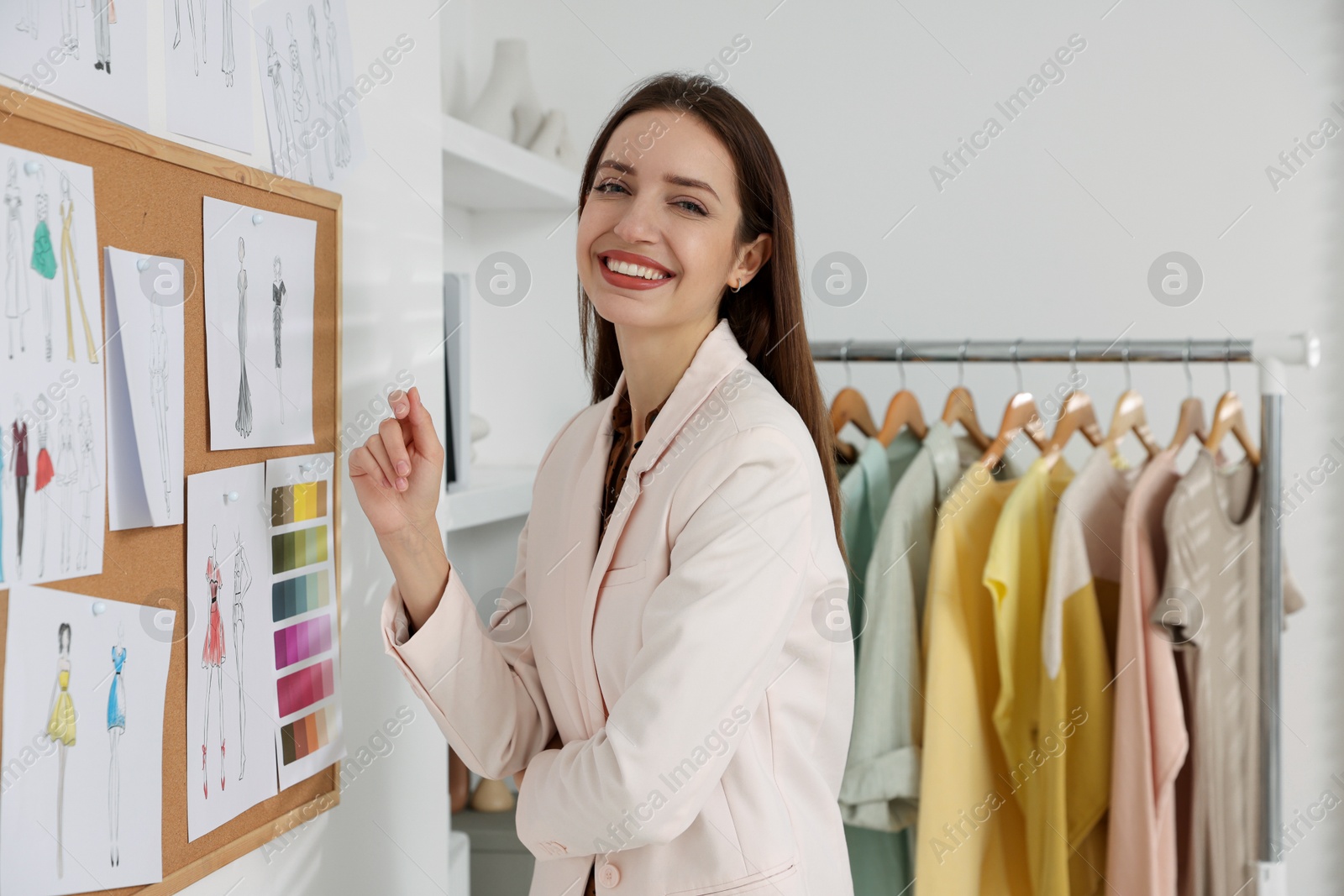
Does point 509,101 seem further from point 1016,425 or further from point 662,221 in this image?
point 1016,425

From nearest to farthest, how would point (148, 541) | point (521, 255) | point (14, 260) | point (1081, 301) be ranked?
point (14, 260), point (148, 541), point (1081, 301), point (521, 255)

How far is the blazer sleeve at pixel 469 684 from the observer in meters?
0.99

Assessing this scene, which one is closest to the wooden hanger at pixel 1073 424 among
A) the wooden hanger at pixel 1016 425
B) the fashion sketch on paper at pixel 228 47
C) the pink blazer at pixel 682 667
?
the wooden hanger at pixel 1016 425

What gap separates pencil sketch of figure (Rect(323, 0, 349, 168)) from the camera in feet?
3.29

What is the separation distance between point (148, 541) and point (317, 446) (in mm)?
247

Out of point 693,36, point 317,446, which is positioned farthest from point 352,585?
point 693,36

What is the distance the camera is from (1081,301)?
177cm

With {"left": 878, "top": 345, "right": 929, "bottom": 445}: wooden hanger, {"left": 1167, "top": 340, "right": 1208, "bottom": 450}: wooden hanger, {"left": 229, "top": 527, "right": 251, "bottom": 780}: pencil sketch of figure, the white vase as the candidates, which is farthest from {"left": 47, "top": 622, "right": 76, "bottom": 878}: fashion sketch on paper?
{"left": 1167, "top": 340, "right": 1208, "bottom": 450}: wooden hanger

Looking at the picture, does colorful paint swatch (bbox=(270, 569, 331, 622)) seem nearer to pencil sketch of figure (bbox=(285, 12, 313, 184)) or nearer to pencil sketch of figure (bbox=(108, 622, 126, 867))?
pencil sketch of figure (bbox=(108, 622, 126, 867))

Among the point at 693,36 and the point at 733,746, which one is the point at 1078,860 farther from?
the point at 693,36

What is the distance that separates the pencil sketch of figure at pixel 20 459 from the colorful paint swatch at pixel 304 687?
33 centimetres

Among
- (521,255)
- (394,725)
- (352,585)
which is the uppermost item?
(521,255)

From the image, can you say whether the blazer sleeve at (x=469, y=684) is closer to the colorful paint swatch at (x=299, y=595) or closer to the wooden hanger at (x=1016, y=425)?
the colorful paint swatch at (x=299, y=595)

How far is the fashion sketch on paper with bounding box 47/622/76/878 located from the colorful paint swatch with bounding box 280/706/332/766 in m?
0.25
